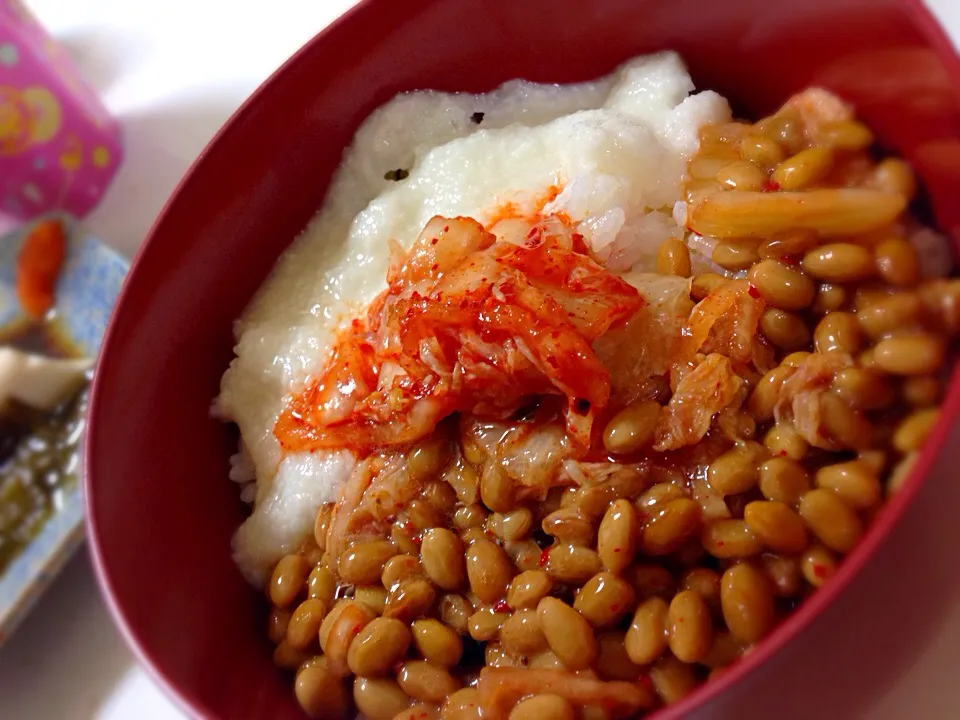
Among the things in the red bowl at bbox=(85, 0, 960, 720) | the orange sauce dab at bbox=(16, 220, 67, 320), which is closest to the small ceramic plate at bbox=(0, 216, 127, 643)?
the orange sauce dab at bbox=(16, 220, 67, 320)

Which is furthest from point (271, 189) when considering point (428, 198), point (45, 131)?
point (45, 131)

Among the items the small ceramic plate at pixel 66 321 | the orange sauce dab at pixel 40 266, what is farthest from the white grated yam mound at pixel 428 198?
the orange sauce dab at pixel 40 266

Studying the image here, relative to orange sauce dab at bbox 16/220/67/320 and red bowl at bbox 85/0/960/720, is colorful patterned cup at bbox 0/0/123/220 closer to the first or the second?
orange sauce dab at bbox 16/220/67/320

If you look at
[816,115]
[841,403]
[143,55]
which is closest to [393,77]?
[816,115]

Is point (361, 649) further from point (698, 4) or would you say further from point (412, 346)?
point (698, 4)

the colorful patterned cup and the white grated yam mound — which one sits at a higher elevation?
the colorful patterned cup

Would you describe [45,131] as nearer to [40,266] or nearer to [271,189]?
[40,266]
